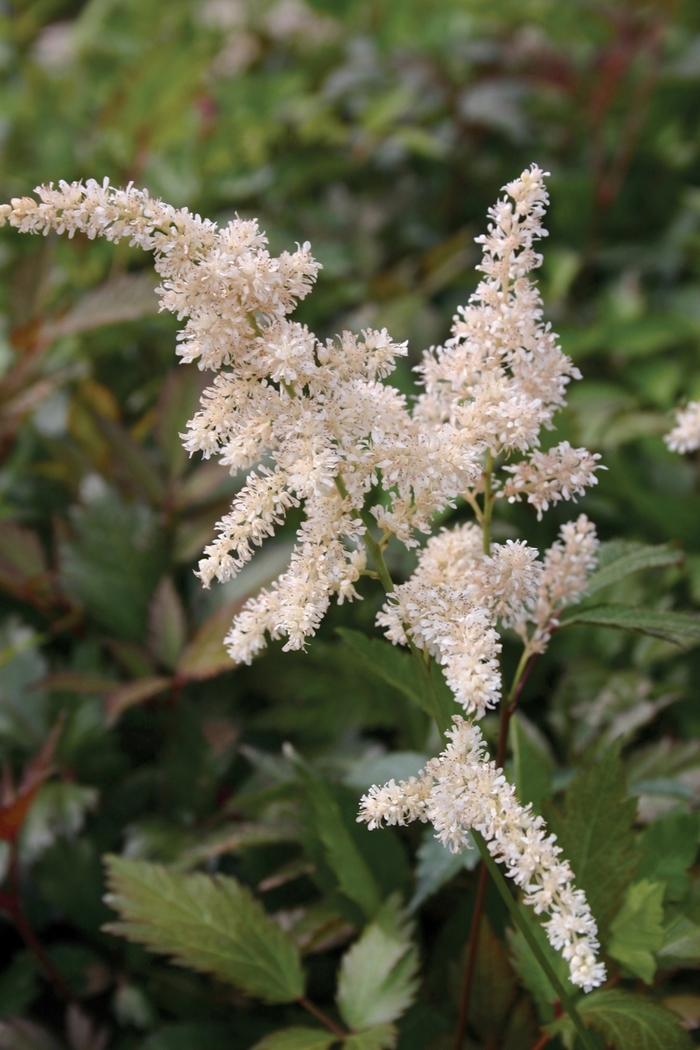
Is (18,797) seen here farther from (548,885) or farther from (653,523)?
(653,523)

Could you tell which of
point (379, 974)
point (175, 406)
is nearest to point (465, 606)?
point (379, 974)

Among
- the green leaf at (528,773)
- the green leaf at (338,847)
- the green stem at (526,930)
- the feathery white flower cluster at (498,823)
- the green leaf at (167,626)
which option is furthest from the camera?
the green leaf at (167,626)

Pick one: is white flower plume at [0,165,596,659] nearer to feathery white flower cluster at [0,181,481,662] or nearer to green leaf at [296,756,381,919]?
feathery white flower cluster at [0,181,481,662]

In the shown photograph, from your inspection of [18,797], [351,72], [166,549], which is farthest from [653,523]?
[351,72]

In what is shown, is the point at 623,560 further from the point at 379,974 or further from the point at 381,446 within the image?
the point at 379,974

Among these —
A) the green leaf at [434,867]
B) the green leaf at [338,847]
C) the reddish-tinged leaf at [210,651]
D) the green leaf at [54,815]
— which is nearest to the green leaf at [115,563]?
the reddish-tinged leaf at [210,651]

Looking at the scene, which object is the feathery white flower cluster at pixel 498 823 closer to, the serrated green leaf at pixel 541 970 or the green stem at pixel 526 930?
the green stem at pixel 526 930
